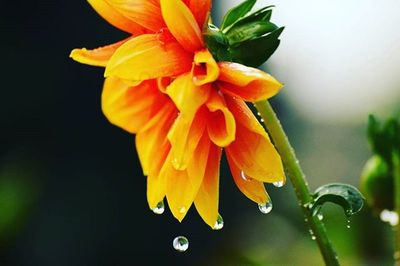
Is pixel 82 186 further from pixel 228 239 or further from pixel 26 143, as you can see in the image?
pixel 228 239

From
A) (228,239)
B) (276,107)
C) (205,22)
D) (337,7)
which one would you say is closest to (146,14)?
(205,22)

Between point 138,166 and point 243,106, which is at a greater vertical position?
point 243,106

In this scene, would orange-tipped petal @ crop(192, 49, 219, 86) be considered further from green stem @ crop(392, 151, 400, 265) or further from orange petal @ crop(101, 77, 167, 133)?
green stem @ crop(392, 151, 400, 265)

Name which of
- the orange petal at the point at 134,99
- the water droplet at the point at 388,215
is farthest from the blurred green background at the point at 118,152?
the orange petal at the point at 134,99

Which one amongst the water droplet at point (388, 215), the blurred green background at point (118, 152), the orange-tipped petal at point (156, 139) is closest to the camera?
the orange-tipped petal at point (156, 139)

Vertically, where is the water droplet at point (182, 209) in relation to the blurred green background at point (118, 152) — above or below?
above

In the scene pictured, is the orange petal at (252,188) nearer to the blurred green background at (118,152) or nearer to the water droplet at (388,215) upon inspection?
the water droplet at (388,215)

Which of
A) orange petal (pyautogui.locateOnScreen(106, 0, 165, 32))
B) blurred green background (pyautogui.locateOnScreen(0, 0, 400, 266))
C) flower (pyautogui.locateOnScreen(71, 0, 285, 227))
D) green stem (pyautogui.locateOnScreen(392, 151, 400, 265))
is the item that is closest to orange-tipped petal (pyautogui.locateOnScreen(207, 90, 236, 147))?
flower (pyautogui.locateOnScreen(71, 0, 285, 227))

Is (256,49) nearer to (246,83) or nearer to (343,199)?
(246,83)
